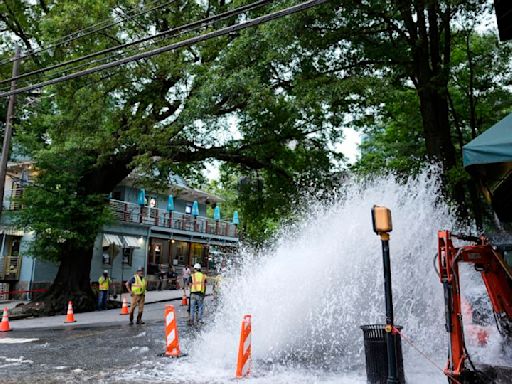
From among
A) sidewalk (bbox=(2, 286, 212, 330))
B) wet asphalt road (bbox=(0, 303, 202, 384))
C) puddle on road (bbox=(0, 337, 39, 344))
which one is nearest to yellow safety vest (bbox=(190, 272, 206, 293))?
wet asphalt road (bbox=(0, 303, 202, 384))

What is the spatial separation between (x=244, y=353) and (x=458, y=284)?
152 inches

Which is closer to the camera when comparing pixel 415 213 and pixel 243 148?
pixel 415 213

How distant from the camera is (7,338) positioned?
13.2 meters

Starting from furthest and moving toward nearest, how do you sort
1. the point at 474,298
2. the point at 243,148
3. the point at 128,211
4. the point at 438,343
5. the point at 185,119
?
the point at 128,211 → the point at 243,148 → the point at 185,119 → the point at 438,343 → the point at 474,298

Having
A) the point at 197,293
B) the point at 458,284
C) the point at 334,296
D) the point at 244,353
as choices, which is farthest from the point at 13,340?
the point at 458,284

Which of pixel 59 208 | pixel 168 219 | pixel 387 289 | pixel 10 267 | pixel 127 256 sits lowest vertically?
pixel 387 289

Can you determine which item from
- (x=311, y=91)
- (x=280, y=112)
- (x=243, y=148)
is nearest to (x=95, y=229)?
(x=243, y=148)

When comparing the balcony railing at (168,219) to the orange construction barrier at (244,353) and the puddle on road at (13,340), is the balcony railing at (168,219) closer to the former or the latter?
the puddle on road at (13,340)

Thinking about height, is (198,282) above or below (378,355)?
above

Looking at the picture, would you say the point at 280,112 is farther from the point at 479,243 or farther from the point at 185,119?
the point at 479,243

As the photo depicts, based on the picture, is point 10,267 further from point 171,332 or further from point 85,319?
point 171,332

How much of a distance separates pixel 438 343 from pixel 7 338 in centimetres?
1116

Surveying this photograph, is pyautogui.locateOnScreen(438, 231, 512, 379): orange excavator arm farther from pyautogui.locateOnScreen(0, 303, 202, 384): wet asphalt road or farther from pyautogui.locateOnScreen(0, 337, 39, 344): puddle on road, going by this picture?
pyautogui.locateOnScreen(0, 337, 39, 344): puddle on road

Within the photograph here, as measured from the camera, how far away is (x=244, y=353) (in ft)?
26.6
